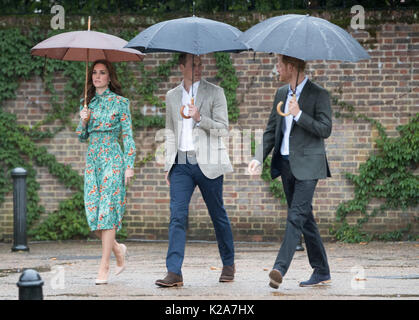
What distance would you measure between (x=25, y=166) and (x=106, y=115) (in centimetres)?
430

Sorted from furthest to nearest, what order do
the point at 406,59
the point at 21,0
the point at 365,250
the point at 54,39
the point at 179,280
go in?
the point at 21,0 → the point at 406,59 → the point at 365,250 → the point at 54,39 → the point at 179,280

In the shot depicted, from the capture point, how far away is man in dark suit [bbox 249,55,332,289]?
5.93 meters

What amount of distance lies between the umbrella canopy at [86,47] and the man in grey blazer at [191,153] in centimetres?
69

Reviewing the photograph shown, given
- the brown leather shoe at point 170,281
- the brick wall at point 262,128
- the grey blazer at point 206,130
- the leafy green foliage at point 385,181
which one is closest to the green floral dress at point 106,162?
the grey blazer at point 206,130

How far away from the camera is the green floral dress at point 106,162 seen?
21.7 ft

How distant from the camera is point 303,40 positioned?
5.71 m

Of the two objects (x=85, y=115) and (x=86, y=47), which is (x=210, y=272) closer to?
(x=85, y=115)

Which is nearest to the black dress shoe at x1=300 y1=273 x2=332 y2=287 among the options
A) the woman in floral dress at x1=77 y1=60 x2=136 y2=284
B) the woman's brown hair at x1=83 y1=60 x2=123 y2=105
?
the woman in floral dress at x1=77 y1=60 x2=136 y2=284

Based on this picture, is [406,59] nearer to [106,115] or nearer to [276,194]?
[276,194]

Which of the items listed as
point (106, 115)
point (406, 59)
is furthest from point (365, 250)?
point (106, 115)

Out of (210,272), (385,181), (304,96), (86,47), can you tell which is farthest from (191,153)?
(385,181)

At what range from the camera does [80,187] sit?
10609mm

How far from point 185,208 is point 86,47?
162 centimetres

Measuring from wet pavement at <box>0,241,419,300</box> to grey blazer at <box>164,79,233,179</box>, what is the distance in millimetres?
1018
